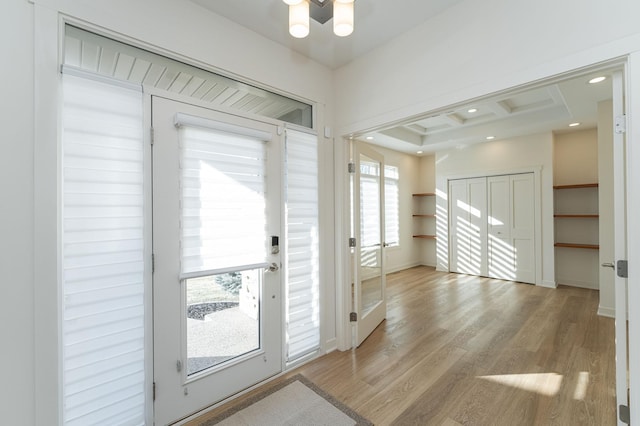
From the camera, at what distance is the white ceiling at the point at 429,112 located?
1.99m

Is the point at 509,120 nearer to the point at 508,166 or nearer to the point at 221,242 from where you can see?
the point at 508,166

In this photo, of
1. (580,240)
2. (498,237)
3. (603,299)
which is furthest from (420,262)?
(603,299)

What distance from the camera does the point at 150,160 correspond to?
1.73m

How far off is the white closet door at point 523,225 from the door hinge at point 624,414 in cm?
440

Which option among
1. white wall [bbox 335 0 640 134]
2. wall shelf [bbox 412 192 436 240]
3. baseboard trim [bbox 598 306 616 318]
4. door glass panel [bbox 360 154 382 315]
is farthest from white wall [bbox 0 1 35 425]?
wall shelf [bbox 412 192 436 240]

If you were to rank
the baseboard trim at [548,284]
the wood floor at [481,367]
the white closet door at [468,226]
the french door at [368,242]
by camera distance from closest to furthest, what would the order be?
the wood floor at [481,367]
the french door at [368,242]
the baseboard trim at [548,284]
the white closet door at [468,226]

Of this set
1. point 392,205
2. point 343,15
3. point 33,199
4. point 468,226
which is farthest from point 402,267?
point 33,199

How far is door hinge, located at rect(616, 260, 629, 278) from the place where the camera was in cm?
141

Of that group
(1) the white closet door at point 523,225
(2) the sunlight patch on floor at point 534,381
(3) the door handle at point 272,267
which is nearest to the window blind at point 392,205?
(1) the white closet door at point 523,225

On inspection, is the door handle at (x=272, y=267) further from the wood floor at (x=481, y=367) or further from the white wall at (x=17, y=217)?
the white wall at (x=17, y=217)

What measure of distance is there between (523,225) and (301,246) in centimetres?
495

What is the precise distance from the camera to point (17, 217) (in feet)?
4.48

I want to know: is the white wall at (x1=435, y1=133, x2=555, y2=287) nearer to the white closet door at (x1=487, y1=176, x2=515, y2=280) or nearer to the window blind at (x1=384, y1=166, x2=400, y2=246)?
the white closet door at (x1=487, y1=176, x2=515, y2=280)

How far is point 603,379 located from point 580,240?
3.83 meters
